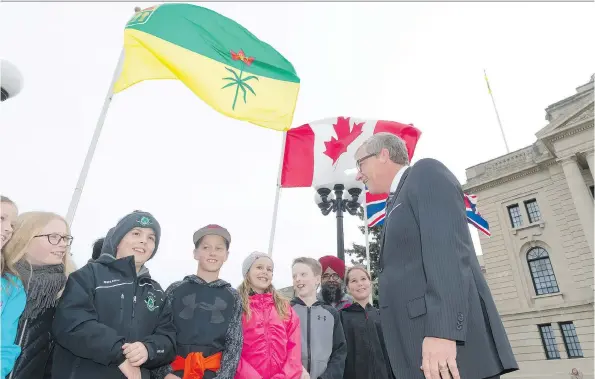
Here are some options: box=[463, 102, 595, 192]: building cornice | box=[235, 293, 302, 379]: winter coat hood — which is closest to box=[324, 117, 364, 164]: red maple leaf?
box=[235, 293, 302, 379]: winter coat hood

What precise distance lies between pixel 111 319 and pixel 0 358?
2.25ft

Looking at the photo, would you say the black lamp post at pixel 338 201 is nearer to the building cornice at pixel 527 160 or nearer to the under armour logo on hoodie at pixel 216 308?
the under armour logo on hoodie at pixel 216 308

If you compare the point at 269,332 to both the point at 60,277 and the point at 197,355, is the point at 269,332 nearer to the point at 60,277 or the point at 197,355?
the point at 197,355

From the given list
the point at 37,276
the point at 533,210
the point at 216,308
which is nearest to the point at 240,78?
the point at 216,308

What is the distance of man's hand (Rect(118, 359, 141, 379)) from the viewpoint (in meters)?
2.54

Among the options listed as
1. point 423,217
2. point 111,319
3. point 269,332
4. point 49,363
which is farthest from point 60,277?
point 423,217

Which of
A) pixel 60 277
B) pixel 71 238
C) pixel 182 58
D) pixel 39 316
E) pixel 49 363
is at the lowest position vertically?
pixel 49 363

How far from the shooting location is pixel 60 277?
2781 millimetres

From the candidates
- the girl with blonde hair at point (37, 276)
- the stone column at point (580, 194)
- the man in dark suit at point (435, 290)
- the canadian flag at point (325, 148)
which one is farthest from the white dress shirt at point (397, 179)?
the stone column at point (580, 194)

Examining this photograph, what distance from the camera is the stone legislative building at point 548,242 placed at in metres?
23.2

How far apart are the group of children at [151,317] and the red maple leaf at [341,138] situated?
4316 mm

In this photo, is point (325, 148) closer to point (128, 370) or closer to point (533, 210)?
point (128, 370)

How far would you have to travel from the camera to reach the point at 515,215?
2775 cm

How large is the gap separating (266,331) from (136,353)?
144 centimetres
